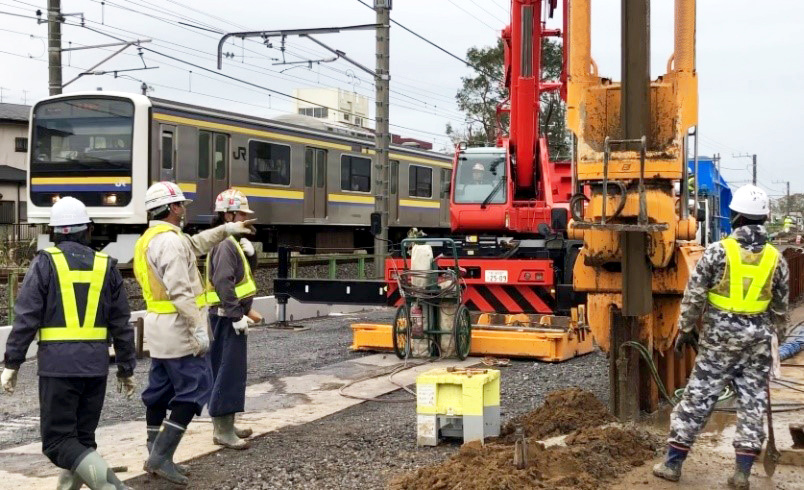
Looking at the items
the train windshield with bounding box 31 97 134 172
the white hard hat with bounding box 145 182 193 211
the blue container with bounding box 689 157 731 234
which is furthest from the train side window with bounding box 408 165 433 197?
the white hard hat with bounding box 145 182 193 211

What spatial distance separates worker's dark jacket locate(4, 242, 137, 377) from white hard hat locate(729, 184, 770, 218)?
3.77 meters

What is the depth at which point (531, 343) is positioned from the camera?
11.1 m

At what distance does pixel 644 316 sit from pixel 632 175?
1.06m

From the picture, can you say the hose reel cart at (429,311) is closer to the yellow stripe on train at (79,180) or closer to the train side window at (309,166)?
the yellow stripe on train at (79,180)

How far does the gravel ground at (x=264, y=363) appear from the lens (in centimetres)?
829

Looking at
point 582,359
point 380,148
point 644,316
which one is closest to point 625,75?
point 644,316

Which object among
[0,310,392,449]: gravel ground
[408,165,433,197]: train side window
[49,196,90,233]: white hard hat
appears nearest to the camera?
[49,196,90,233]: white hard hat

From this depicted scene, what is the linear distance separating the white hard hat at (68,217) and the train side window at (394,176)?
2155cm

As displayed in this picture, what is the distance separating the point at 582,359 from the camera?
37.7 feet

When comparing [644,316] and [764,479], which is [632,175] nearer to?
[644,316]

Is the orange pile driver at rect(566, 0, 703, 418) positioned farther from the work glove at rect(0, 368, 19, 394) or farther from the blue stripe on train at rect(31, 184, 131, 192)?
the blue stripe on train at rect(31, 184, 131, 192)

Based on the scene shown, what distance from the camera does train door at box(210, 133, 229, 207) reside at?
62.7 feet

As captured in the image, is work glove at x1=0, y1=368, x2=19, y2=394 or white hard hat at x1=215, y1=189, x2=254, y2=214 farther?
white hard hat at x1=215, y1=189, x2=254, y2=214

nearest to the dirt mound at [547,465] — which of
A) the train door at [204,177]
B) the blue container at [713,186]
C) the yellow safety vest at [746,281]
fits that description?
the yellow safety vest at [746,281]
